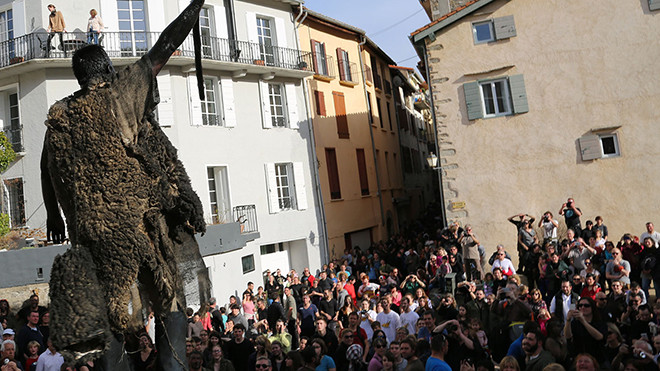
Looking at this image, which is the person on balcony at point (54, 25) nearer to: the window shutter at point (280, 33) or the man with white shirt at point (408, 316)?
the window shutter at point (280, 33)

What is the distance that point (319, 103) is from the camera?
2733cm

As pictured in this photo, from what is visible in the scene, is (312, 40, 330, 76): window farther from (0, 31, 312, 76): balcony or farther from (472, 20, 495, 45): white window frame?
(472, 20, 495, 45): white window frame

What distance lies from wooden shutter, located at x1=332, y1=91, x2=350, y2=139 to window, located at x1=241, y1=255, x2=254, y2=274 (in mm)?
7691

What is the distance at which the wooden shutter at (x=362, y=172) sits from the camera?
3037 cm

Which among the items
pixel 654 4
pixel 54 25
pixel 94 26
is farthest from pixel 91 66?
pixel 54 25

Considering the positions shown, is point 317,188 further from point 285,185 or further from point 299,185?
point 285,185

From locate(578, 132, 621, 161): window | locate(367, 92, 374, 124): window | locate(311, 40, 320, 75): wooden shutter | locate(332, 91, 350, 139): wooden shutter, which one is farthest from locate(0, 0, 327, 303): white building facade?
locate(578, 132, 621, 161): window

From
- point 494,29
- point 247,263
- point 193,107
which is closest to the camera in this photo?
point 494,29

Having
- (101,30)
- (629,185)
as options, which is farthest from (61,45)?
(629,185)

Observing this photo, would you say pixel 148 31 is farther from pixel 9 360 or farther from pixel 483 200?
pixel 9 360

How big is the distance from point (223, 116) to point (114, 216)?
66.6 feet

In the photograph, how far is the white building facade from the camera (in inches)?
812

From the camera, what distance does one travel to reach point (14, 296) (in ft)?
47.7

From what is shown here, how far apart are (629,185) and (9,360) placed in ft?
52.3
